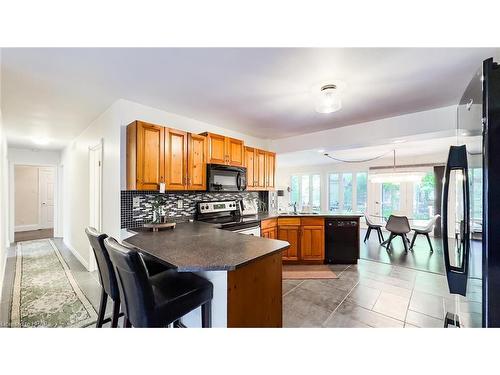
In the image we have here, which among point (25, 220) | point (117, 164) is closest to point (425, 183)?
point (117, 164)

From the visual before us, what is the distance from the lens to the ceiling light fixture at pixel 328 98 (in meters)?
2.05

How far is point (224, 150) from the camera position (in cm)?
317

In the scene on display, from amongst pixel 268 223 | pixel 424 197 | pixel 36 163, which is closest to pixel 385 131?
pixel 268 223

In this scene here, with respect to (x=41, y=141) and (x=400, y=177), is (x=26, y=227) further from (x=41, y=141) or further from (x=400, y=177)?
(x=400, y=177)

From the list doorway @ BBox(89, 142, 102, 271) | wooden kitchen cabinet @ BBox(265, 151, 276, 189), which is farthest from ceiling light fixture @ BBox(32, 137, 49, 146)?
wooden kitchen cabinet @ BBox(265, 151, 276, 189)

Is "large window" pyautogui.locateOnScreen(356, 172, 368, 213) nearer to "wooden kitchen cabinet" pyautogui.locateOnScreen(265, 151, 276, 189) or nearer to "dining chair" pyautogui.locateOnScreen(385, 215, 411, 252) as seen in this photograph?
"dining chair" pyautogui.locateOnScreen(385, 215, 411, 252)

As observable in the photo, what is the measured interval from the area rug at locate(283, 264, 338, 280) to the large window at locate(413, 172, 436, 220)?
15.6 feet

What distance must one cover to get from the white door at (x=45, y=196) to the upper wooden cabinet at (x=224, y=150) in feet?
24.1

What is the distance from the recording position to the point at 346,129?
11.3ft

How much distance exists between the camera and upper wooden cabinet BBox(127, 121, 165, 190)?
2288 millimetres

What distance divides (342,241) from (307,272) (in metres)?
0.89

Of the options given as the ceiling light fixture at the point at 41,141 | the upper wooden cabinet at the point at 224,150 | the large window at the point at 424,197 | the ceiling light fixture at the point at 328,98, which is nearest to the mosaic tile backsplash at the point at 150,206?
the upper wooden cabinet at the point at 224,150
